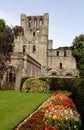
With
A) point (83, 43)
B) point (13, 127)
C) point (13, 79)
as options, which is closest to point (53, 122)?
point (13, 127)

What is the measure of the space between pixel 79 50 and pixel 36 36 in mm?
12470

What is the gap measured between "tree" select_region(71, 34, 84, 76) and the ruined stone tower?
906cm

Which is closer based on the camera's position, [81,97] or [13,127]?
[13,127]

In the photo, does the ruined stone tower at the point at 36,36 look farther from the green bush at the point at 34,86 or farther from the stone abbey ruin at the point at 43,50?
the green bush at the point at 34,86

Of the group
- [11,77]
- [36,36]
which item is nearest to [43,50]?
[36,36]

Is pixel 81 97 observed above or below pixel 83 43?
below

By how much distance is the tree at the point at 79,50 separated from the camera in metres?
67.3

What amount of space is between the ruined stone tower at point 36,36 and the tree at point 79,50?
9062 millimetres

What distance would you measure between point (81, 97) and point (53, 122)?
547 centimetres

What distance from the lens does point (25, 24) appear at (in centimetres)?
6831

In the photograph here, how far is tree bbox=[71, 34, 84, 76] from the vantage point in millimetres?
67300

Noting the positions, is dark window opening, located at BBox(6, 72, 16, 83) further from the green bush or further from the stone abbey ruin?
the stone abbey ruin

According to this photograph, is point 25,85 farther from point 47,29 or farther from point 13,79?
point 47,29

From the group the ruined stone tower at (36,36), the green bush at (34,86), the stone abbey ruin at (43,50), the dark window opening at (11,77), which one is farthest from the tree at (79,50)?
the green bush at (34,86)
